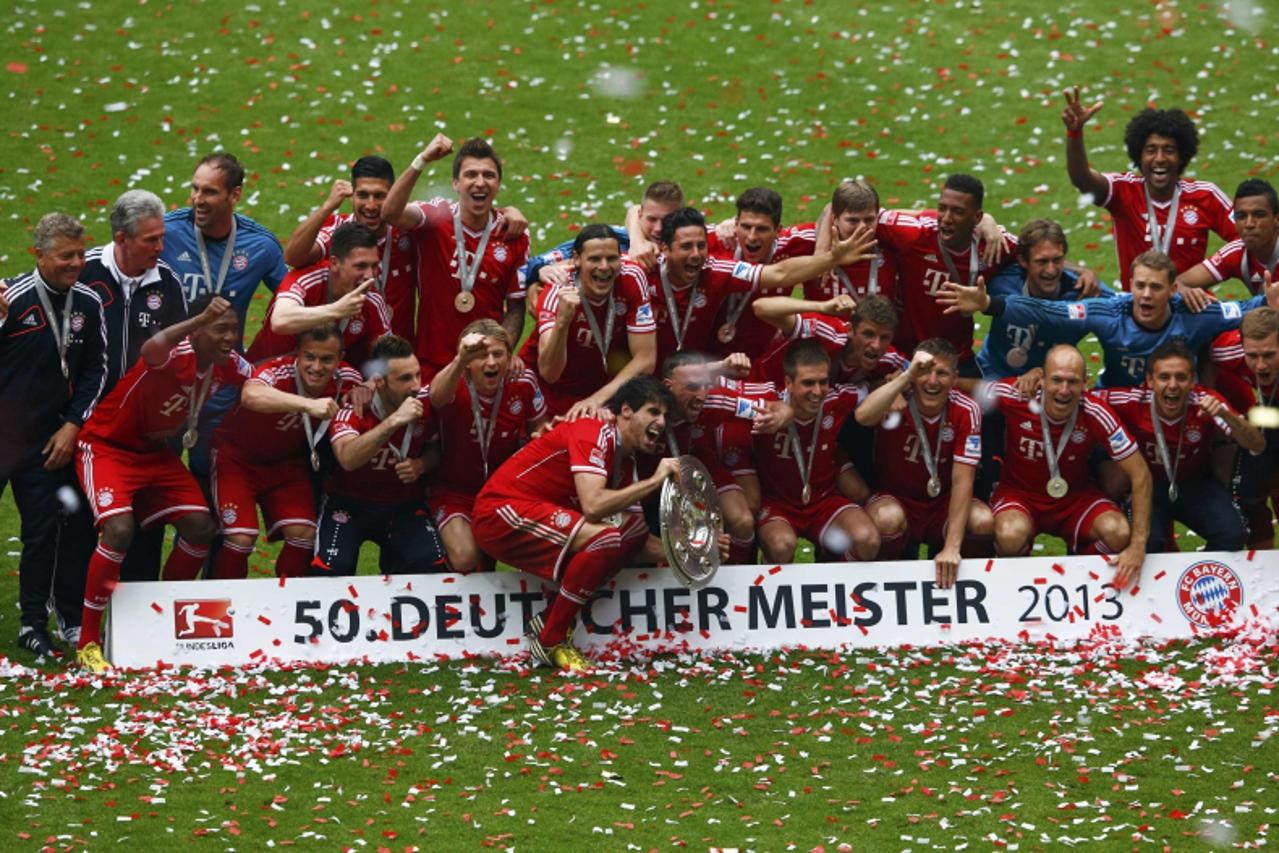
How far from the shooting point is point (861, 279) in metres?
9.67

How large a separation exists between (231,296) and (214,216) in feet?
1.37

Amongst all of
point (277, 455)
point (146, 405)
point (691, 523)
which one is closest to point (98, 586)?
point (146, 405)

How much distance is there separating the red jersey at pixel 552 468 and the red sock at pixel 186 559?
1.39 metres

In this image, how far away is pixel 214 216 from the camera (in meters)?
9.24

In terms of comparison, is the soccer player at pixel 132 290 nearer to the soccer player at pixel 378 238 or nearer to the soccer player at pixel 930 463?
the soccer player at pixel 378 238

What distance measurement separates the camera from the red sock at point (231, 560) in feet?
29.7

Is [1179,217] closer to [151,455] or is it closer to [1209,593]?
[1209,593]

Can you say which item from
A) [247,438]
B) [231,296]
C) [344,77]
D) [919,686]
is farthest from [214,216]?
[344,77]

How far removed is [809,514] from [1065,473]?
1.31 m

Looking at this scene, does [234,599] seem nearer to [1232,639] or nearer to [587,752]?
[587,752]

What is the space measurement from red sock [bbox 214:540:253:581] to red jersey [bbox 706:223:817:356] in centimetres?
256

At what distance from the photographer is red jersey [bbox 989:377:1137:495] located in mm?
9242

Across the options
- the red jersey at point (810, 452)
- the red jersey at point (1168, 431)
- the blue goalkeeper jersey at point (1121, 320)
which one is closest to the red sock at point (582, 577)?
the red jersey at point (810, 452)

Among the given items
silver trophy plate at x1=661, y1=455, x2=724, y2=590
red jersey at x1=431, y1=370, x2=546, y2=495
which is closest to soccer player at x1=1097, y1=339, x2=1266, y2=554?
silver trophy plate at x1=661, y1=455, x2=724, y2=590
